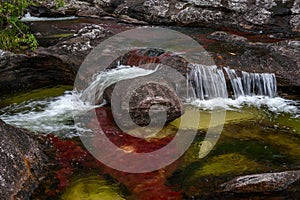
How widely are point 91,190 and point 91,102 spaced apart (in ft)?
15.2

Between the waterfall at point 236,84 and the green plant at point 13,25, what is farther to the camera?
the waterfall at point 236,84

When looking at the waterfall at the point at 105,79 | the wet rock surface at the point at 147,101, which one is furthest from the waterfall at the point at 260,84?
the wet rock surface at the point at 147,101

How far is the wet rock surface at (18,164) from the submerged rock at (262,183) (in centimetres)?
379

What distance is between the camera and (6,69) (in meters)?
12.7

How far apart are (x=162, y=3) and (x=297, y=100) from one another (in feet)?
37.0

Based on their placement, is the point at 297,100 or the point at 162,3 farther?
the point at 162,3

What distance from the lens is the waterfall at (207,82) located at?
42.1ft

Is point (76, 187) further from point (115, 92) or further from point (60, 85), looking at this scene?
point (60, 85)

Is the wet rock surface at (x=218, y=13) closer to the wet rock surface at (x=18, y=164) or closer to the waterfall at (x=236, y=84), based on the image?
the waterfall at (x=236, y=84)

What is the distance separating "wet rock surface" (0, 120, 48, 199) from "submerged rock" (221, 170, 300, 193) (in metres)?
3.79

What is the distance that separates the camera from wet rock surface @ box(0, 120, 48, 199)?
7.08 metres

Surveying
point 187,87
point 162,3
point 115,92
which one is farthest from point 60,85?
point 162,3

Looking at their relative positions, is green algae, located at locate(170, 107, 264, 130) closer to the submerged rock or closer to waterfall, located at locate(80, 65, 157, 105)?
waterfall, located at locate(80, 65, 157, 105)

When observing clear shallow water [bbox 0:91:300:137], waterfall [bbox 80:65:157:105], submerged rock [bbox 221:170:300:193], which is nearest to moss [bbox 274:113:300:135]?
clear shallow water [bbox 0:91:300:137]
